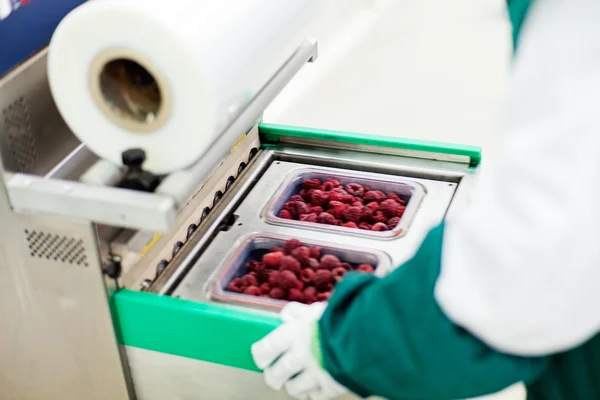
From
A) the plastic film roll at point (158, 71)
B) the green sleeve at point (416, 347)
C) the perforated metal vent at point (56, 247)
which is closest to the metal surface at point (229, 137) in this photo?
the plastic film roll at point (158, 71)

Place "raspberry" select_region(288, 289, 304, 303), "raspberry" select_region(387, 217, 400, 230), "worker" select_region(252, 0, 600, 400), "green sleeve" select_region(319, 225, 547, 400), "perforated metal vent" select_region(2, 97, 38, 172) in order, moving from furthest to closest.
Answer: "raspberry" select_region(387, 217, 400, 230) → "raspberry" select_region(288, 289, 304, 303) → "perforated metal vent" select_region(2, 97, 38, 172) → "green sleeve" select_region(319, 225, 547, 400) → "worker" select_region(252, 0, 600, 400)

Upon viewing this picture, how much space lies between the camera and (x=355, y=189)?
73.3 inches

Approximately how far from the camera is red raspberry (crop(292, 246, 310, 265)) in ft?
5.12

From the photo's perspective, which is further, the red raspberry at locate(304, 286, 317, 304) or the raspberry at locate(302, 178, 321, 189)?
the raspberry at locate(302, 178, 321, 189)

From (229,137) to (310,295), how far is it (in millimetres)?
362

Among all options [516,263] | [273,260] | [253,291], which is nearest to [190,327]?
[253,291]

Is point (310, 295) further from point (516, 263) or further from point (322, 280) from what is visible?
point (516, 263)

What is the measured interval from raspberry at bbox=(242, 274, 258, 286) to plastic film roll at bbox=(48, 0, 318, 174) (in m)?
0.37

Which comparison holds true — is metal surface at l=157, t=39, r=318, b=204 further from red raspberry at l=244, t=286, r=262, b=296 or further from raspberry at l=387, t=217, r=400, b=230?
raspberry at l=387, t=217, r=400, b=230

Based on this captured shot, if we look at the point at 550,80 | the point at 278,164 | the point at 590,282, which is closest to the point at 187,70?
the point at 550,80

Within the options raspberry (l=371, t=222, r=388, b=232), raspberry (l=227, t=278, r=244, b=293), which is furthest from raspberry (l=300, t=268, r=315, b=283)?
raspberry (l=371, t=222, r=388, b=232)

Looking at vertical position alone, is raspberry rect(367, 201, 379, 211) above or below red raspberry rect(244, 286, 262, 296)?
below

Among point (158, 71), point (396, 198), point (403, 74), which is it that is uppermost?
point (158, 71)

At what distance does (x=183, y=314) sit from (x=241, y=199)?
19.1 inches
